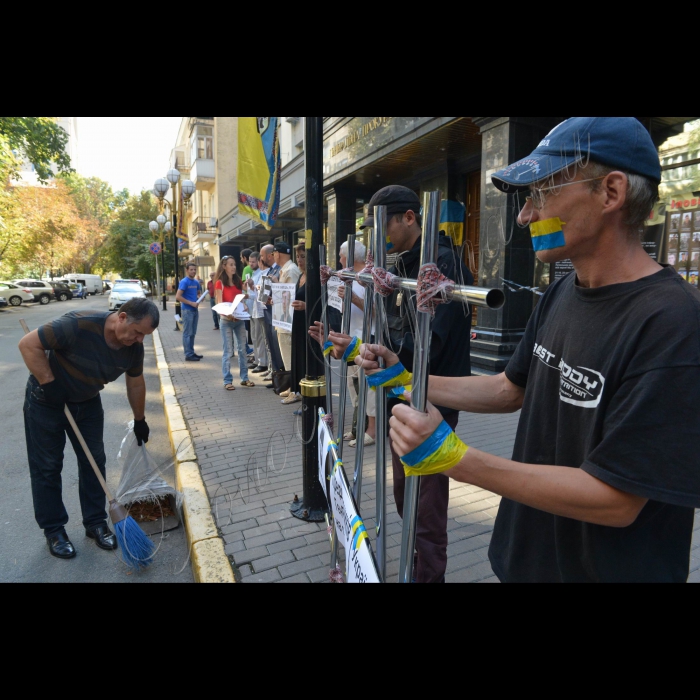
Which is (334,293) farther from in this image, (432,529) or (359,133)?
(359,133)

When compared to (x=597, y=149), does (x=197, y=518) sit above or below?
below

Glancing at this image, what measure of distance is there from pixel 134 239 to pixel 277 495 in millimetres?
49502

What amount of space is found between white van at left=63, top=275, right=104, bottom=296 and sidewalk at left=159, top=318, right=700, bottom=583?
47.4m

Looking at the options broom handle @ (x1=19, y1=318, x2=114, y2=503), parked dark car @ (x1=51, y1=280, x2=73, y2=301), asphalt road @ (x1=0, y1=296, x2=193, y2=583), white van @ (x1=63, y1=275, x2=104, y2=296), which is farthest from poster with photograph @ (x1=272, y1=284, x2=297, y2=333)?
white van @ (x1=63, y1=275, x2=104, y2=296)

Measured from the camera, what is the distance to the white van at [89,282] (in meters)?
47.4

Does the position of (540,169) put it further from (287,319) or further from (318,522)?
(287,319)

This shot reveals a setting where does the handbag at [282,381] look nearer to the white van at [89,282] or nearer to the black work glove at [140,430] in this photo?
the black work glove at [140,430]

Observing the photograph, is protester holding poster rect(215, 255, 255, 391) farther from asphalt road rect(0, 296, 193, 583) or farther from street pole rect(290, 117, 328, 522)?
street pole rect(290, 117, 328, 522)

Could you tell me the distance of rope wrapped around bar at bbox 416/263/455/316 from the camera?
1317 millimetres

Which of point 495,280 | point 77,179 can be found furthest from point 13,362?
point 77,179

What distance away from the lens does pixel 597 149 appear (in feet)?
4.05

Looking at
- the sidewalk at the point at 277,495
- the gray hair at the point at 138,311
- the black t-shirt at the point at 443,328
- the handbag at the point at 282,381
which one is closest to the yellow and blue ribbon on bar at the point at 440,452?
the black t-shirt at the point at 443,328

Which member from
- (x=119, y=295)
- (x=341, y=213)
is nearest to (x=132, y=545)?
(x=341, y=213)

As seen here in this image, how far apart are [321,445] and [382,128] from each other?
8431 millimetres
